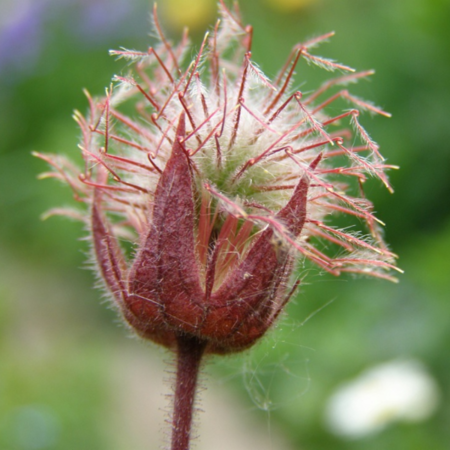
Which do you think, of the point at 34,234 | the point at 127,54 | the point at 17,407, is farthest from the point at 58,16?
the point at 127,54

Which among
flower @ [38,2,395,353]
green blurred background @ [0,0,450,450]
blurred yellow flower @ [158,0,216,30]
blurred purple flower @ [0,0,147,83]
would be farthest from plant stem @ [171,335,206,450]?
blurred purple flower @ [0,0,147,83]

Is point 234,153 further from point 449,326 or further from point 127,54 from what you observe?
→ point 449,326

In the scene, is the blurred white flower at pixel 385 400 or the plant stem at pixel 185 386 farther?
the blurred white flower at pixel 385 400

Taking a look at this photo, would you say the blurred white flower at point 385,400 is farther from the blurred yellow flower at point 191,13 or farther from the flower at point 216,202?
the blurred yellow flower at point 191,13

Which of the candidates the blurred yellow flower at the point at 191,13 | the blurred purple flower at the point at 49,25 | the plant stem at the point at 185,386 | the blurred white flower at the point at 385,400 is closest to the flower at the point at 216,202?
the plant stem at the point at 185,386

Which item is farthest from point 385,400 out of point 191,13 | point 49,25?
point 49,25
